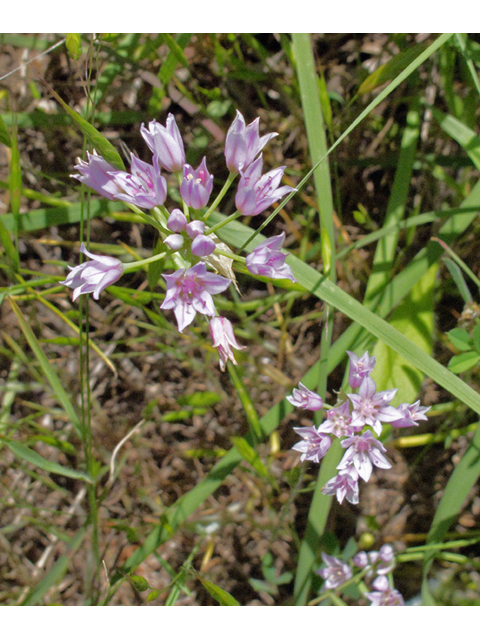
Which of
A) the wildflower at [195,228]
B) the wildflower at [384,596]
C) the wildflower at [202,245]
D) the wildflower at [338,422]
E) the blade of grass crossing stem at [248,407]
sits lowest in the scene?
the wildflower at [384,596]

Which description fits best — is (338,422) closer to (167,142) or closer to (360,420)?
(360,420)

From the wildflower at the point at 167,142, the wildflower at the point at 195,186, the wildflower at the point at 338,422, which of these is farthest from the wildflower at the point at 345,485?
the wildflower at the point at 167,142

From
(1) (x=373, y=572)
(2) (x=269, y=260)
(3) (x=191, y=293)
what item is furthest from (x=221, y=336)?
(1) (x=373, y=572)

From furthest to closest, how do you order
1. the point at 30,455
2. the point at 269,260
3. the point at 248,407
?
the point at 248,407
the point at 30,455
the point at 269,260

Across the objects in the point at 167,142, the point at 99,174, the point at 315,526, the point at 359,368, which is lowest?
the point at 315,526

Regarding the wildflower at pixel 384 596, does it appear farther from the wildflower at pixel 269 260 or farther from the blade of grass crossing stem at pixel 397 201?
the wildflower at pixel 269 260
